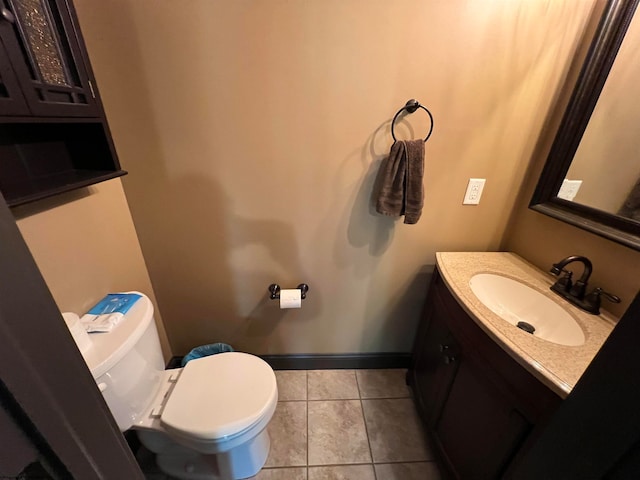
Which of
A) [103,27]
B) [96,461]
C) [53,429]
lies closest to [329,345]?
[96,461]

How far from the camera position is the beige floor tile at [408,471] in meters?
1.22

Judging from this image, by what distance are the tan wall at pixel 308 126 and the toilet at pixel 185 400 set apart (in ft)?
→ 1.31

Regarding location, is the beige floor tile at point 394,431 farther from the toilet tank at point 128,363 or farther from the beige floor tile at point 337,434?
the toilet tank at point 128,363

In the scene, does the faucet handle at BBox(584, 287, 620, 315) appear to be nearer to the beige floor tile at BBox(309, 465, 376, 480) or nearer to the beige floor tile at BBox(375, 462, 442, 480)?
the beige floor tile at BBox(375, 462, 442, 480)

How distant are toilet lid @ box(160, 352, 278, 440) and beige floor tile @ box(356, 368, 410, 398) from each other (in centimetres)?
76

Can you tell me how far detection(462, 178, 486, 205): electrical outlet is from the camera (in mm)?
1243

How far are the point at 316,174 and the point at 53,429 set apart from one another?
1.07 meters

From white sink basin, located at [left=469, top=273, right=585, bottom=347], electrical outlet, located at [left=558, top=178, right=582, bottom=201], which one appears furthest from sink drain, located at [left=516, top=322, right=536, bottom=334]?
electrical outlet, located at [left=558, top=178, right=582, bottom=201]

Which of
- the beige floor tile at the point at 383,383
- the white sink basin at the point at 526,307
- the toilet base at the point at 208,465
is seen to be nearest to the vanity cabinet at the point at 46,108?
the toilet base at the point at 208,465

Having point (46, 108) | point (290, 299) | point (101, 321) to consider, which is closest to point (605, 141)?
point (290, 299)

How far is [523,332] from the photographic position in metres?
0.83

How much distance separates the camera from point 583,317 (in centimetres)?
92

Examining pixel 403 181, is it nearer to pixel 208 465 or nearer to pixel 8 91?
pixel 8 91

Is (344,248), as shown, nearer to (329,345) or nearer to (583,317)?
(329,345)
